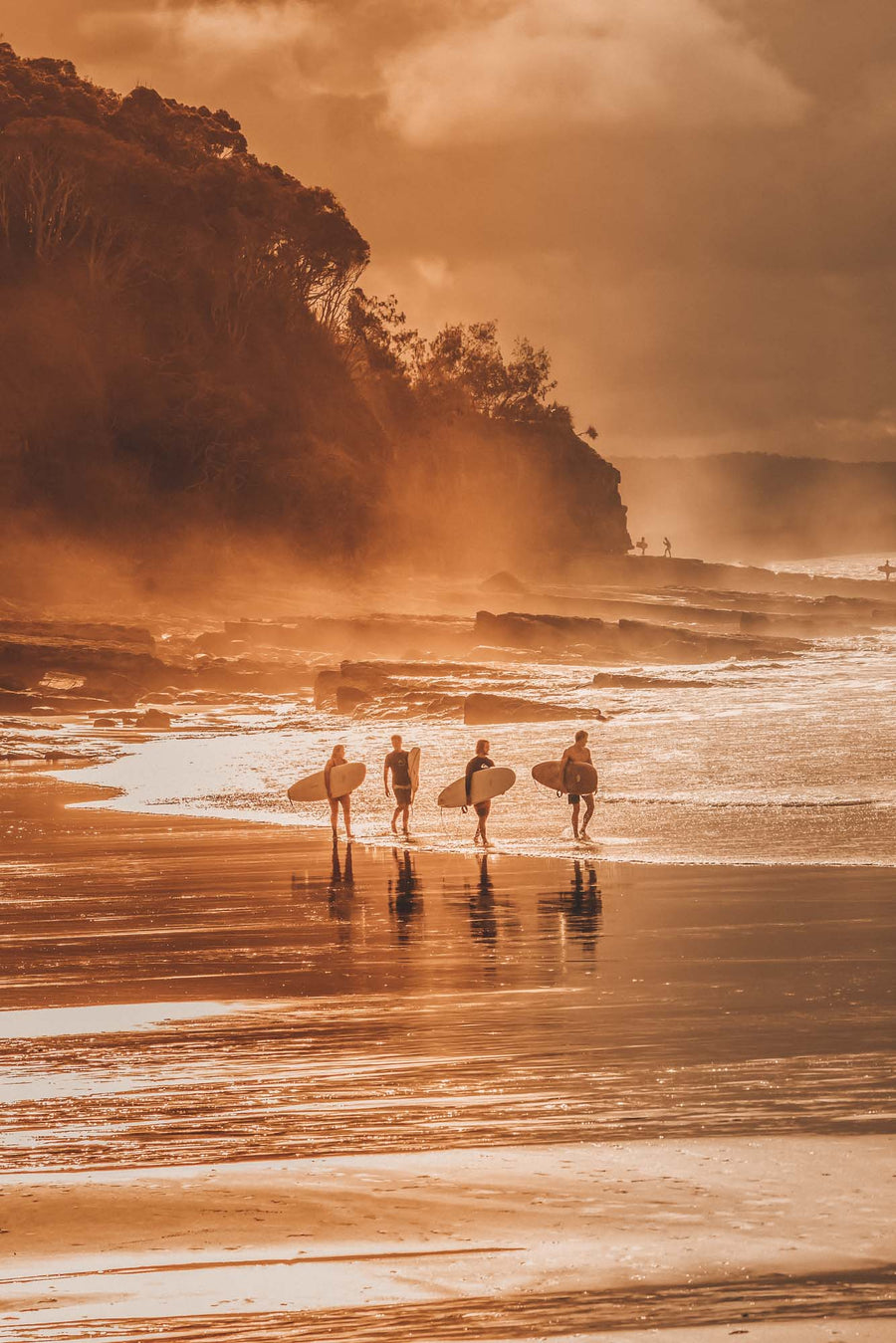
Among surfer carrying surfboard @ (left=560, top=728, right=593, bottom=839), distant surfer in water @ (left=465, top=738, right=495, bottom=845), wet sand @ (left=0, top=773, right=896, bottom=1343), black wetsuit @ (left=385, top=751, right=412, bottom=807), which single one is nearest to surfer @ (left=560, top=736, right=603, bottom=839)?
surfer carrying surfboard @ (left=560, top=728, right=593, bottom=839)

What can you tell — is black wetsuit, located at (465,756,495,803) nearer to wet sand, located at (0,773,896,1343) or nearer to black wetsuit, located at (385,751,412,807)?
black wetsuit, located at (385,751,412,807)

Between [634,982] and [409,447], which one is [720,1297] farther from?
[409,447]

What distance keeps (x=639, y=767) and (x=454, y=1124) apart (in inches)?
811

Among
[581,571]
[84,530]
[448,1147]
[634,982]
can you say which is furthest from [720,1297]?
[581,571]

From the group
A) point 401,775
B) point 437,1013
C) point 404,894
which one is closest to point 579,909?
point 404,894

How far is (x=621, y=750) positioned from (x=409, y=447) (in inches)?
2786

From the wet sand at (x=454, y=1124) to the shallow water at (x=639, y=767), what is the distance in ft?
17.1

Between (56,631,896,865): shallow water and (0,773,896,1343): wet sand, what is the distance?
521cm

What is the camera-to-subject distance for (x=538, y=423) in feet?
390

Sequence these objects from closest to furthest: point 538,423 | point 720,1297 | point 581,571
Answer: point 720,1297
point 581,571
point 538,423

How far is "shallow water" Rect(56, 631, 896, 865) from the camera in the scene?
58.1 feet

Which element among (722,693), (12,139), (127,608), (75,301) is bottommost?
(722,693)

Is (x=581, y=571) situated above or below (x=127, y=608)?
above

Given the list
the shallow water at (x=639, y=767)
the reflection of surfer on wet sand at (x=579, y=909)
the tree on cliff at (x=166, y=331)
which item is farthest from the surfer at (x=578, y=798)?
the tree on cliff at (x=166, y=331)
